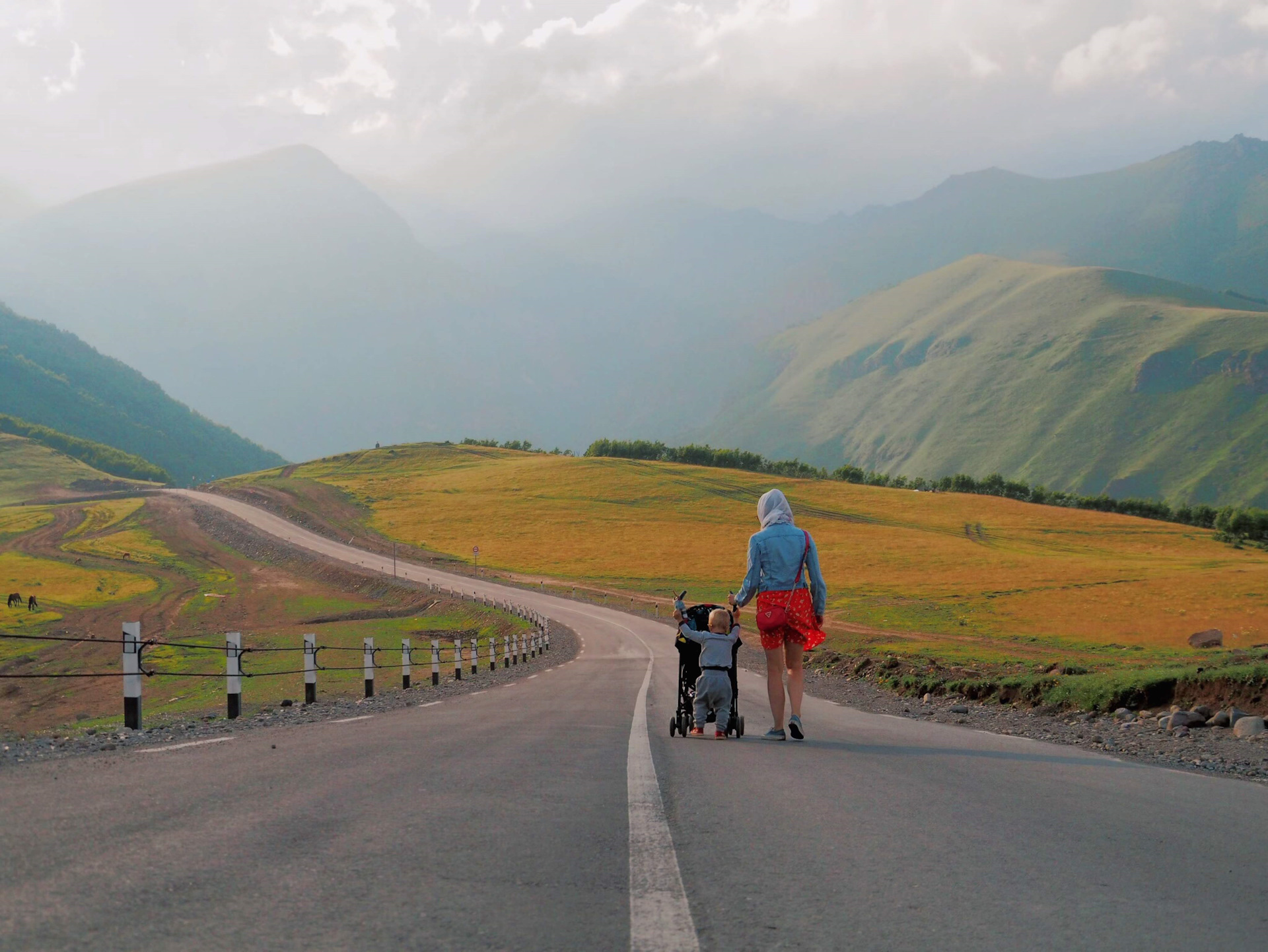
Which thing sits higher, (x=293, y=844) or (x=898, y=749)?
(x=293, y=844)

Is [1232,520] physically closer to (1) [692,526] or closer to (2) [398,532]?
(1) [692,526]

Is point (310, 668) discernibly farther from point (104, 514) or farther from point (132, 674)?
point (104, 514)

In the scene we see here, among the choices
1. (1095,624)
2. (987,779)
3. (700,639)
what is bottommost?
Result: (1095,624)

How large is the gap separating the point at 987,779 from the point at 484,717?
22.7 ft

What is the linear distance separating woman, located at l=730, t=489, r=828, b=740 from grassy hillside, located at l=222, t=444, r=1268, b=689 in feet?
69.9

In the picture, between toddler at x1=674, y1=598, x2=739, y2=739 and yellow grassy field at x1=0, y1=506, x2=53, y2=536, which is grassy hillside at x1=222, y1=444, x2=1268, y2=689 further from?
yellow grassy field at x1=0, y1=506, x2=53, y2=536

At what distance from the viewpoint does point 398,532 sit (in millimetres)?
97750

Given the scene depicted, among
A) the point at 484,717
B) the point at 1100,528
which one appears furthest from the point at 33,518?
the point at 1100,528

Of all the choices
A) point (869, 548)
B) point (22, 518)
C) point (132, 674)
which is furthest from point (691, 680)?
point (22, 518)

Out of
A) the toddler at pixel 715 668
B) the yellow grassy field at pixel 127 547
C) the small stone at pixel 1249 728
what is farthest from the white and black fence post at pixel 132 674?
the yellow grassy field at pixel 127 547

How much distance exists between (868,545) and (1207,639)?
4677 cm

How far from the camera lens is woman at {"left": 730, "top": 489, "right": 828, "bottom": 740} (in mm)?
10023

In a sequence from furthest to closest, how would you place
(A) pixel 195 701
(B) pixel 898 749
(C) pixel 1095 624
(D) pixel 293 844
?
1. (C) pixel 1095 624
2. (A) pixel 195 701
3. (B) pixel 898 749
4. (D) pixel 293 844

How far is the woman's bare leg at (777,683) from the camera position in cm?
1019
